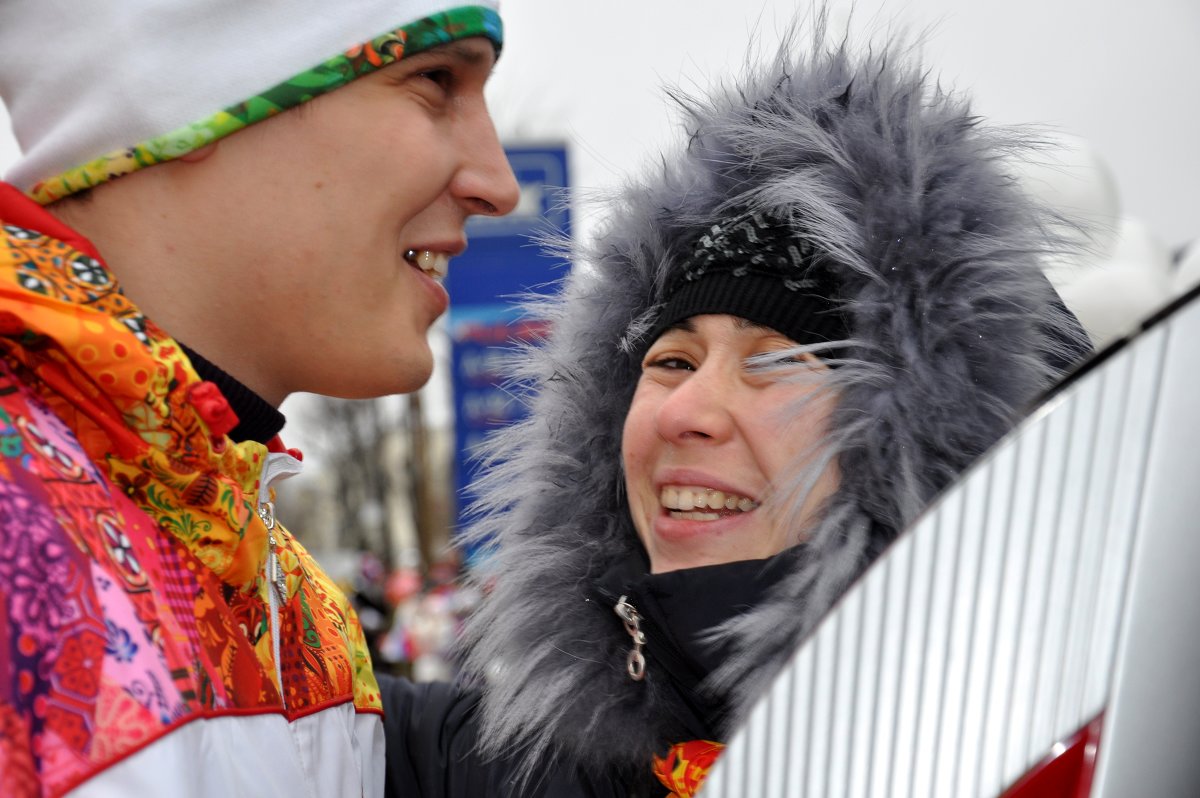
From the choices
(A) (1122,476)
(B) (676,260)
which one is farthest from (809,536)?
(A) (1122,476)

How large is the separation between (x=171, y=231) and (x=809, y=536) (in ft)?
3.25

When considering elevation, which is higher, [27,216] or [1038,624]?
[27,216]

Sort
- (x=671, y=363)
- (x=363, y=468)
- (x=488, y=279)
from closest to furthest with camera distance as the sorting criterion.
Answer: (x=671, y=363)
(x=488, y=279)
(x=363, y=468)

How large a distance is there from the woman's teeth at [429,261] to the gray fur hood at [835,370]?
0.48 m

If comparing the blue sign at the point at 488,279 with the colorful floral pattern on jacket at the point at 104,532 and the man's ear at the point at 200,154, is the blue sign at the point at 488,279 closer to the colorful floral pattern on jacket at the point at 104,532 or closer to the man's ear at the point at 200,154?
the man's ear at the point at 200,154

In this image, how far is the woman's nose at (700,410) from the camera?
1.75 metres

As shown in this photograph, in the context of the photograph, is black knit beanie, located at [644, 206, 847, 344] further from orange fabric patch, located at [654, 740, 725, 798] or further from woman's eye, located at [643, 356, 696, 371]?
orange fabric patch, located at [654, 740, 725, 798]

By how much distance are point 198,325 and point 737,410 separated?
82 cm

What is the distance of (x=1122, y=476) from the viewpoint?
602mm

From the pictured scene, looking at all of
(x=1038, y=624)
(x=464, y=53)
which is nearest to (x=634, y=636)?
(x=464, y=53)

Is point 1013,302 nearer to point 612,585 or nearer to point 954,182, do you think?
point 954,182

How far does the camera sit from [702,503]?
1805 millimetres

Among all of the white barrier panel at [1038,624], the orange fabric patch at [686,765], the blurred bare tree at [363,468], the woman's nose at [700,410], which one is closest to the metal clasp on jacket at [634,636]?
the orange fabric patch at [686,765]

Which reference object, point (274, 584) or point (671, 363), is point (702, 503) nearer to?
point (671, 363)
